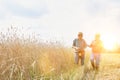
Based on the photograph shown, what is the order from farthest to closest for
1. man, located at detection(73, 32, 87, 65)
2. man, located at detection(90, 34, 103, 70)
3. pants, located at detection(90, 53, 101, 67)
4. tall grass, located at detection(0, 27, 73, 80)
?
pants, located at detection(90, 53, 101, 67) → man, located at detection(90, 34, 103, 70) → man, located at detection(73, 32, 87, 65) → tall grass, located at detection(0, 27, 73, 80)

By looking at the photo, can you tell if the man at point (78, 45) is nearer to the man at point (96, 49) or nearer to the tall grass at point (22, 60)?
the man at point (96, 49)

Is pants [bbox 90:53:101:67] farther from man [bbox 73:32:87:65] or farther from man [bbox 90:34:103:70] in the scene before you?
man [bbox 73:32:87:65]

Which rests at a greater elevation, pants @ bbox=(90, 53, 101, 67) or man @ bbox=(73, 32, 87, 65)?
man @ bbox=(73, 32, 87, 65)

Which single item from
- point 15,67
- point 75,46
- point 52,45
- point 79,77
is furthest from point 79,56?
point 15,67

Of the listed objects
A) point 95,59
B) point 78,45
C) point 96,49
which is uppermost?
point 78,45

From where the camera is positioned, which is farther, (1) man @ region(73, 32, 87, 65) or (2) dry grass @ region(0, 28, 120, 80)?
(1) man @ region(73, 32, 87, 65)

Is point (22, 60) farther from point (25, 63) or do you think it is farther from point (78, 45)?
point (78, 45)

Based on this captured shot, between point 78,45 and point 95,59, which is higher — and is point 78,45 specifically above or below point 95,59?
above

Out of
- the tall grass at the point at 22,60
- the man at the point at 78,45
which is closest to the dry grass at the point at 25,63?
the tall grass at the point at 22,60

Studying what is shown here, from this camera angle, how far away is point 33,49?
8562 millimetres

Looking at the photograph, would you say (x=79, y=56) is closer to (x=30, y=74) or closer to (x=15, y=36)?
(x=15, y=36)

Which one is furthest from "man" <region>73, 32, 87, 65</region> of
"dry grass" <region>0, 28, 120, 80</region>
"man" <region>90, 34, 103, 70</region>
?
"dry grass" <region>0, 28, 120, 80</region>

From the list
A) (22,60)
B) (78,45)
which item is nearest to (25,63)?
(22,60)

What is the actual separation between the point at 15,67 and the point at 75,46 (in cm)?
533
